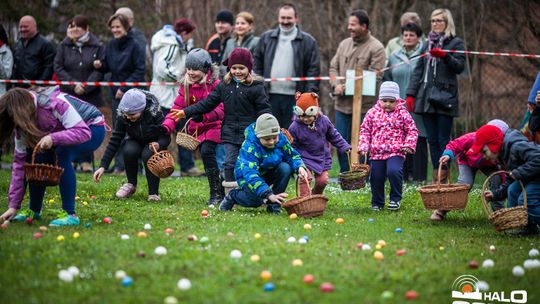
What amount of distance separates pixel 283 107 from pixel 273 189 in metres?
3.95

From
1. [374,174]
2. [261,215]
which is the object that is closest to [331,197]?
[374,174]

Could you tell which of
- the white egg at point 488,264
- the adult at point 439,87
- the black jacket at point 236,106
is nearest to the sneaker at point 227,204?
the black jacket at point 236,106

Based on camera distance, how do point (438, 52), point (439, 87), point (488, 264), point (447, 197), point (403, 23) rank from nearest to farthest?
point (488, 264) → point (447, 197) → point (438, 52) → point (439, 87) → point (403, 23)

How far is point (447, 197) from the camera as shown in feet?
27.7

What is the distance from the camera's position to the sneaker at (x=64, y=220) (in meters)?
8.01

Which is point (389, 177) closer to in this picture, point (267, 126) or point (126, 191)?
point (267, 126)

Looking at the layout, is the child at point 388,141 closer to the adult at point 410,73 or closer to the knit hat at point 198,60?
the knit hat at point 198,60

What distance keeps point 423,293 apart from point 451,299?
19cm

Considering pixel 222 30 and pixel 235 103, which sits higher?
pixel 222 30

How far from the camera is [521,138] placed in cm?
812

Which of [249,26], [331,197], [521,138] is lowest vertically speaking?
[331,197]

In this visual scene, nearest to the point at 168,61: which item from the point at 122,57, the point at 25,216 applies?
the point at 122,57

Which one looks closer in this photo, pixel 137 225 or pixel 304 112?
pixel 137 225

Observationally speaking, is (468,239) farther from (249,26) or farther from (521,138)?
(249,26)
